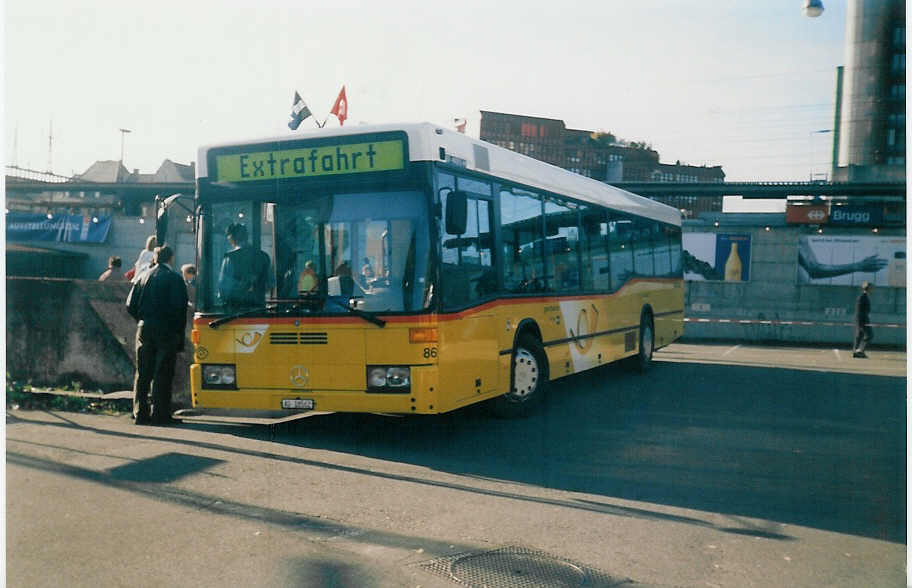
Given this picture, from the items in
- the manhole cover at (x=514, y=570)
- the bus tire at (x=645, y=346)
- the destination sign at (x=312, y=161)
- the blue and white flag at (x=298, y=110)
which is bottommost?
the manhole cover at (x=514, y=570)

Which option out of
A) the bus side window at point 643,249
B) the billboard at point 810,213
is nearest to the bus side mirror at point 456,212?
the bus side window at point 643,249

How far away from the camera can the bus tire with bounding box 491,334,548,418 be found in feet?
33.3

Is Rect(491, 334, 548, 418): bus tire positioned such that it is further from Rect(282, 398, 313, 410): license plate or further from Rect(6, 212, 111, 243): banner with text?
Rect(6, 212, 111, 243): banner with text

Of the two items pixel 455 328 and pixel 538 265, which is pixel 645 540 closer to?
pixel 455 328

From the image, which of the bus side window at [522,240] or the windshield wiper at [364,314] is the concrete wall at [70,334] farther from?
the bus side window at [522,240]

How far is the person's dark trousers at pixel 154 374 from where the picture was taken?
32.5ft

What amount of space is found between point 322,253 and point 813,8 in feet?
15.2

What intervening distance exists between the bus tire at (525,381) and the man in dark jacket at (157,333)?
359cm

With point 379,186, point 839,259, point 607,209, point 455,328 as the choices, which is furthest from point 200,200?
point 839,259

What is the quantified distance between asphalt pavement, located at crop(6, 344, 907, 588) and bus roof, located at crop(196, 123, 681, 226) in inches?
109

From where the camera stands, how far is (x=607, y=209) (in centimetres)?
1414

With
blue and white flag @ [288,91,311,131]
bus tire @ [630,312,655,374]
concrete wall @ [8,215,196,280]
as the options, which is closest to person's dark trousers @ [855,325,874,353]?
bus tire @ [630,312,655,374]

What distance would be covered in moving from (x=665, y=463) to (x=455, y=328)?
7.43 ft

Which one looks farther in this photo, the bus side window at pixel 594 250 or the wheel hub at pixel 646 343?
the wheel hub at pixel 646 343
